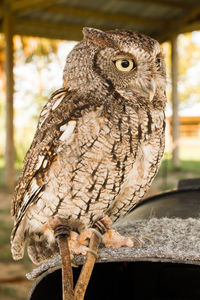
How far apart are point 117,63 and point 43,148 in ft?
A: 0.81

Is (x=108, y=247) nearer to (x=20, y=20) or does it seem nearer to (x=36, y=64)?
(x=20, y=20)

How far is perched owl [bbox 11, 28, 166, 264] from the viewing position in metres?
0.80

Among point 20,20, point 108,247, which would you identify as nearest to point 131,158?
point 108,247

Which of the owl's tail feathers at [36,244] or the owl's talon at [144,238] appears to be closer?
the owl's talon at [144,238]

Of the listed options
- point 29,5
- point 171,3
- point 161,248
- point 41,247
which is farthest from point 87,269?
point 171,3

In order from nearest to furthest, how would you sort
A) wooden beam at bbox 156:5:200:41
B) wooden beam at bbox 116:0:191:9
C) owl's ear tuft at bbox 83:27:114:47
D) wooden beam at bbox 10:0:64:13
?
owl's ear tuft at bbox 83:27:114:47 < wooden beam at bbox 10:0:64:13 < wooden beam at bbox 116:0:191:9 < wooden beam at bbox 156:5:200:41

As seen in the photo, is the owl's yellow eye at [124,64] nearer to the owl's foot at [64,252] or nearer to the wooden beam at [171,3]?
the owl's foot at [64,252]

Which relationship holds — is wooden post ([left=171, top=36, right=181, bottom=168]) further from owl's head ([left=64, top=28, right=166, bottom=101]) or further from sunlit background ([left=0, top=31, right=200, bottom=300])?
owl's head ([left=64, top=28, right=166, bottom=101])

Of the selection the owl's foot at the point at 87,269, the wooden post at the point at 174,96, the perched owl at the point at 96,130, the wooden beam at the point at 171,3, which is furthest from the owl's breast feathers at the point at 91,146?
the wooden post at the point at 174,96

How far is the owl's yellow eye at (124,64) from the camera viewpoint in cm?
79

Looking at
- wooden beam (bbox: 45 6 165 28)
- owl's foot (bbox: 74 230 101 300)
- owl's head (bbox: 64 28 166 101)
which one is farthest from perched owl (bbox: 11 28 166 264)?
wooden beam (bbox: 45 6 165 28)

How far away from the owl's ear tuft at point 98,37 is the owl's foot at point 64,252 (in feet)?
1.33

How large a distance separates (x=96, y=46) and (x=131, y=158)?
0.84 feet

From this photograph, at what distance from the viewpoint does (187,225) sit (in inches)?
37.7
